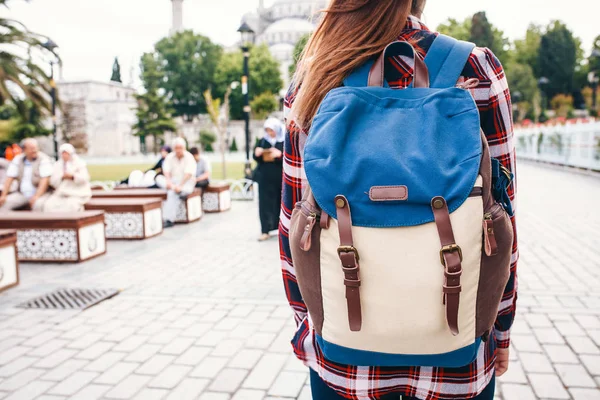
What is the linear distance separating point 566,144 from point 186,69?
194 feet

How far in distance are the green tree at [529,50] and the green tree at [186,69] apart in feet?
139

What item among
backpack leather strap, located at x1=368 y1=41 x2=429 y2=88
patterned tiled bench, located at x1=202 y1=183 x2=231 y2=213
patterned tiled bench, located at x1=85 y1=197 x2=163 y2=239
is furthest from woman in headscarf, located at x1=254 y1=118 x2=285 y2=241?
backpack leather strap, located at x1=368 y1=41 x2=429 y2=88

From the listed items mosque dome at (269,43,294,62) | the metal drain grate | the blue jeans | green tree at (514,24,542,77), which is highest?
mosque dome at (269,43,294,62)

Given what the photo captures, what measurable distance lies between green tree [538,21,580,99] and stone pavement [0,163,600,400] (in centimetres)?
6986

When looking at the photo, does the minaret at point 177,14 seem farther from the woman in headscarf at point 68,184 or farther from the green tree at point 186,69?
the woman in headscarf at point 68,184

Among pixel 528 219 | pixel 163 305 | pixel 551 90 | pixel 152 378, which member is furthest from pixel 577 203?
pixel 551 90

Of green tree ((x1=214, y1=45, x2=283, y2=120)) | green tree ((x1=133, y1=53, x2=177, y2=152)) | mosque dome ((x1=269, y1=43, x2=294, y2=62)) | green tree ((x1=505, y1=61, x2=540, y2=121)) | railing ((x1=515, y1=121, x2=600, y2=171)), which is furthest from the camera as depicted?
mosque dome ((x1=269, y1=43, x2=294, y2=62))

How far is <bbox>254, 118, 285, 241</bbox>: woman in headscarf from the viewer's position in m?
8.48

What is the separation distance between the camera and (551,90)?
230 feet

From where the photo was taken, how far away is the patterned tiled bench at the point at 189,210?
35.8ft

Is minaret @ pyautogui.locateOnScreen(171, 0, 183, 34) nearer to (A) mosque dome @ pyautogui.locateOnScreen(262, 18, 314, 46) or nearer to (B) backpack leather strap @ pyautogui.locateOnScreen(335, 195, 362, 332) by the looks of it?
(A) mosque dome @ pyautogui.locateOnScreen(262, 18, 314, 46)

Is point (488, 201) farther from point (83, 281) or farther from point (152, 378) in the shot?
point (83, 281)

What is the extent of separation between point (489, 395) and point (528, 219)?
9527 millimetres

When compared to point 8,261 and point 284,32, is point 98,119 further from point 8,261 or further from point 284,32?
point 8,261
